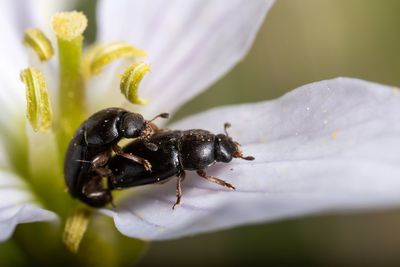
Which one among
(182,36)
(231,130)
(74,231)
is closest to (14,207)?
(74,231)

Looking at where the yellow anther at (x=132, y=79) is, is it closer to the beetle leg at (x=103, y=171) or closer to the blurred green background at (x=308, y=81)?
the beetle leg at (x=103, y=171)

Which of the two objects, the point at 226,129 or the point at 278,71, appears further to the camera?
the point at 278,71

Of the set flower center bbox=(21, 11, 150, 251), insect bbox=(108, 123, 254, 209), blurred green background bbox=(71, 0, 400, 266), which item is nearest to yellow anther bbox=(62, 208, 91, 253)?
flower center bbox=(21, 11, 150, 251)

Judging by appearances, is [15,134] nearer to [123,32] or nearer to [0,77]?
[0,77]

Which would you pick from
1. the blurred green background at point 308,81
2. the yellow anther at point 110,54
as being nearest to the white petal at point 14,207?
the yellow anther at point 110,54

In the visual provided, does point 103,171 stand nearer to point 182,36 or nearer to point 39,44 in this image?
point 39,44

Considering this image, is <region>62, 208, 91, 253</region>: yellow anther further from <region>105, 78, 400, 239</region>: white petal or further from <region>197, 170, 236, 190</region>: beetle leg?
<region>197, 170, 236, 190</region>: beetle leg

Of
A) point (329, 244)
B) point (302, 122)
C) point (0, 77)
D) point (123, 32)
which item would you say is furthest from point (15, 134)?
point (329, 244)
